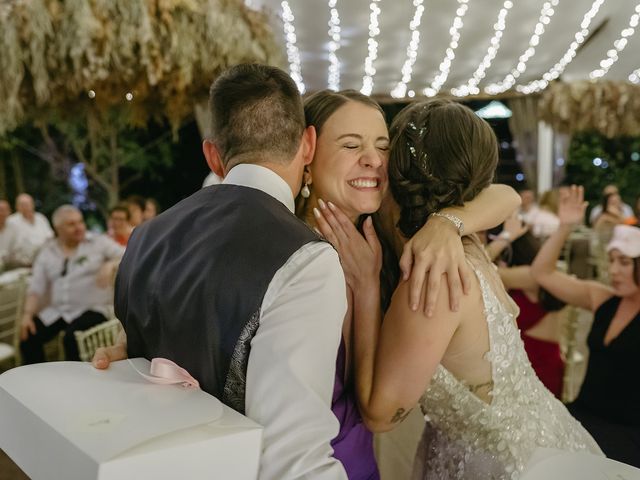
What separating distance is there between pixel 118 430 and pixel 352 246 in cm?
77

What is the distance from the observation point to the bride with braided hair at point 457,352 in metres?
1.36

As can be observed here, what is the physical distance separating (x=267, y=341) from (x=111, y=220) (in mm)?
4725

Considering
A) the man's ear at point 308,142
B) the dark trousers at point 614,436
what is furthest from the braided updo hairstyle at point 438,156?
the dark trousers at point 614,436

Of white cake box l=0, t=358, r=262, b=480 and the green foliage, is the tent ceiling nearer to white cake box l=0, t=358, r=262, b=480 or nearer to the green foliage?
the green foliage

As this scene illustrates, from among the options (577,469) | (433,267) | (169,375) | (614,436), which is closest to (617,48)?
(614,436)

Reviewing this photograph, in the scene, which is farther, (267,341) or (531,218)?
(531,218)

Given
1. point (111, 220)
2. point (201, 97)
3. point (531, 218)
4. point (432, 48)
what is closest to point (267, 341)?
point (201, 97)

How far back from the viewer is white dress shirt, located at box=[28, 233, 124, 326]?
15.2 feet

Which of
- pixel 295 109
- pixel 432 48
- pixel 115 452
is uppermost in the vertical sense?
pixel 432 48

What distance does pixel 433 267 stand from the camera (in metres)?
1.33

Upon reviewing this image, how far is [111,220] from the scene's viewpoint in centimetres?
536

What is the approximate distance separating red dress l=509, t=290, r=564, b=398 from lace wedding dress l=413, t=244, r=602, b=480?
1496 millimetres

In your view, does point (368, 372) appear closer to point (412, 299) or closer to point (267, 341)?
point (412, 299)

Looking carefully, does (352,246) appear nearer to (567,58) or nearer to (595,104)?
(567,58)
